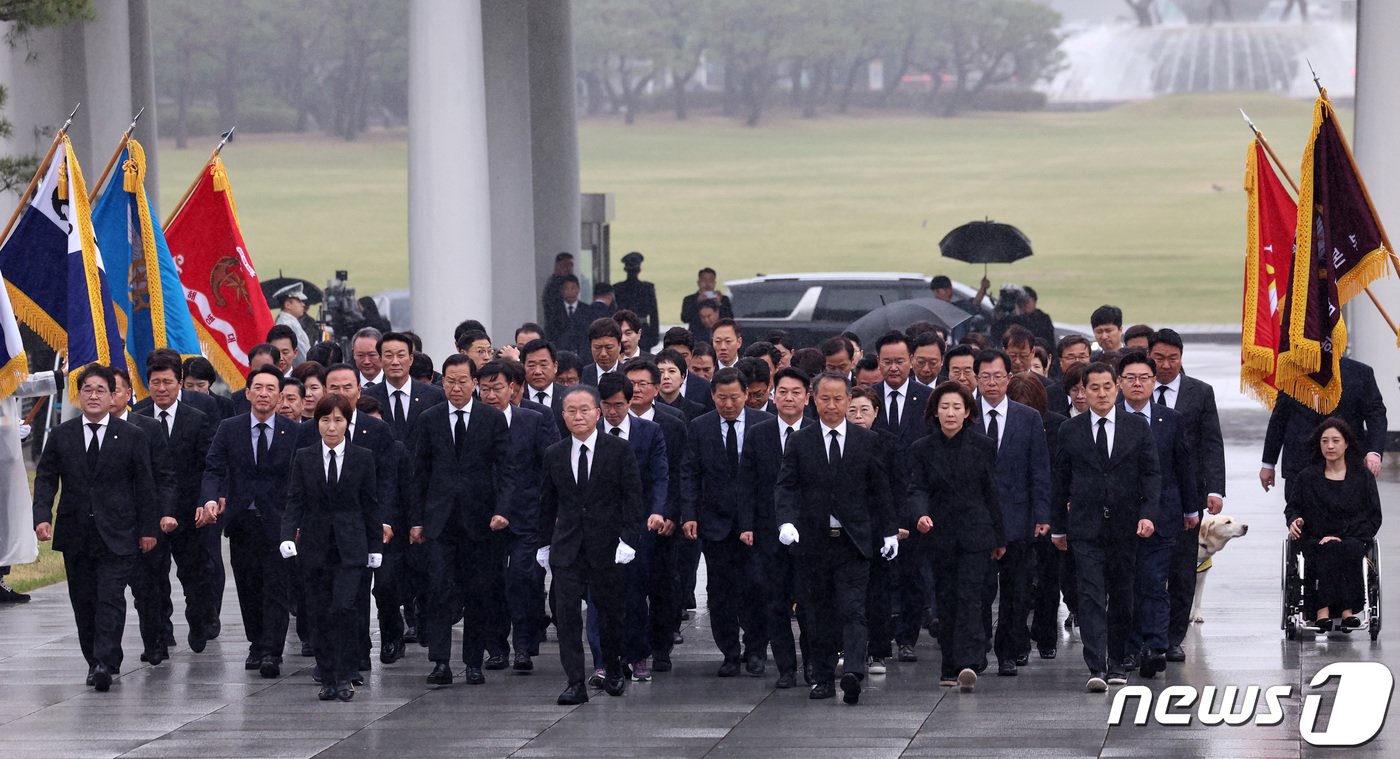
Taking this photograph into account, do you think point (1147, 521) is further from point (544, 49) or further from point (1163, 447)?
point (544, 49)

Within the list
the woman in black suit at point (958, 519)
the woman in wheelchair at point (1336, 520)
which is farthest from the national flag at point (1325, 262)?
the woman in black suit at point (958, 519)

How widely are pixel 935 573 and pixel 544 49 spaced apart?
64.7 ft

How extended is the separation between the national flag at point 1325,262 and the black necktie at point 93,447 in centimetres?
708

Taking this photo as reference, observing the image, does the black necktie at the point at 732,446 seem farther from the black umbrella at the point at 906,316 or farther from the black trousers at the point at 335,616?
the black umbrella at the point at 906,316

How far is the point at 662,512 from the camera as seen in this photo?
1123 centimetres

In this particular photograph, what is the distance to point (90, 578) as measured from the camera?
1129 centimetres

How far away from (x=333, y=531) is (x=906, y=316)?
12970 mm

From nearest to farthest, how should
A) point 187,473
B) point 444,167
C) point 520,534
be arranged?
1. point 520,534
2. point 187,473
3. point 444,167

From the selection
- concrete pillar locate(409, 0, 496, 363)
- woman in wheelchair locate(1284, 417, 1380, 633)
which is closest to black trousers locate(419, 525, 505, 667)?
woman in wheelchair locate(1284, 417, 1380, 633)

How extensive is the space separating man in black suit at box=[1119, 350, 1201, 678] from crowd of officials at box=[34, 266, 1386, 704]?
15 millimetres

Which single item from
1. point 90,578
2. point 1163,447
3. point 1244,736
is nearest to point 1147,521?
point 1163,447

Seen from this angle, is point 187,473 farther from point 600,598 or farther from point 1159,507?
point 1159,507

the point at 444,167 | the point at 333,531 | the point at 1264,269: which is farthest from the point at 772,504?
the point at 444,167

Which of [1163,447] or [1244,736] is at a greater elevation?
[1163,447]
